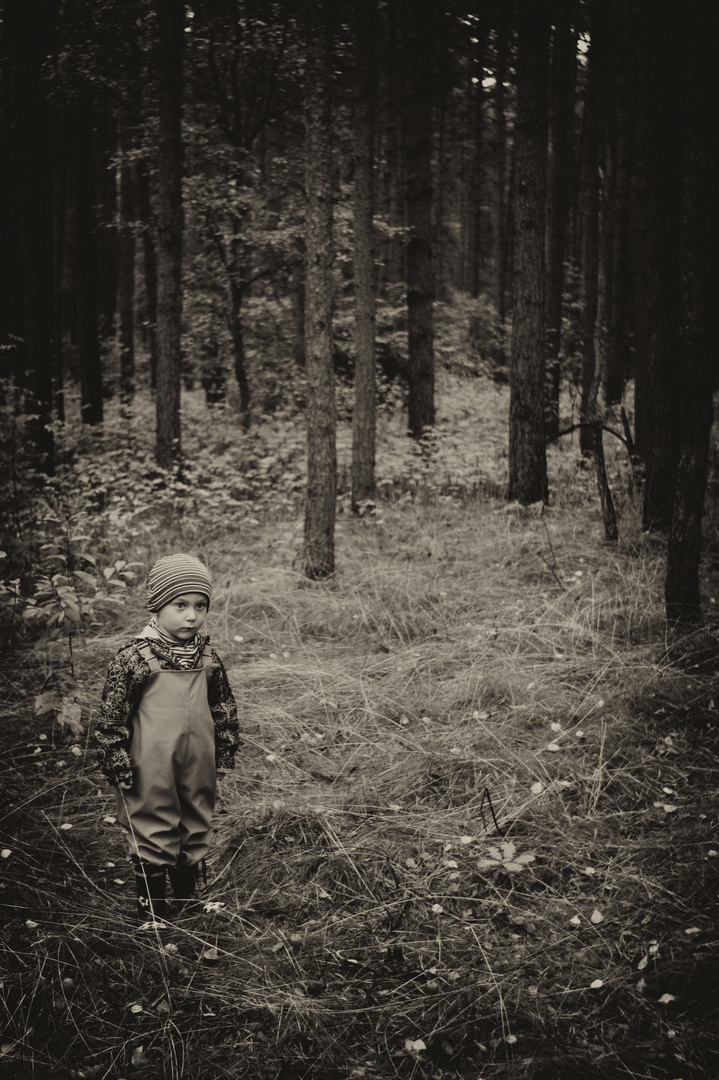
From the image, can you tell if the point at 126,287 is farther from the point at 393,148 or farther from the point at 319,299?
the point at 319,299

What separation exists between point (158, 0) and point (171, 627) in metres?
Answer: 13.0

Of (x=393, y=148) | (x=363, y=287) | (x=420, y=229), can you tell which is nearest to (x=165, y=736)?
(x=363, y=287)

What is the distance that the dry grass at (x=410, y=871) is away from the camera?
106 inches

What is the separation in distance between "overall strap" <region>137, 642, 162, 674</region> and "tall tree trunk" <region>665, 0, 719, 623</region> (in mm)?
4393

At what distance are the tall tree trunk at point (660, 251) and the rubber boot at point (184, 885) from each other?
648cm

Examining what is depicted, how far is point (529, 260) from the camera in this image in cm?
975

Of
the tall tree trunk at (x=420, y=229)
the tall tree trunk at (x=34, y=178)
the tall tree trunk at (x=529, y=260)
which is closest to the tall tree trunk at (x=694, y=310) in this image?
the tall tree trunk at (x=529, y=260)

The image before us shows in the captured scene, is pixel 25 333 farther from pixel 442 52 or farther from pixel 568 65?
pixel 568 65

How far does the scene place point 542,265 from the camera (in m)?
9.73

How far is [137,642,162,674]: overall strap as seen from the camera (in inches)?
120

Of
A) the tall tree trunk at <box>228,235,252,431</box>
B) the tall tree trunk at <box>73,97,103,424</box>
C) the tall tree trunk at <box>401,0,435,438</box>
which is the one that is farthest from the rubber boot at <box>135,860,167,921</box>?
the tall tree trunk at <box>73,97,103,424</box>

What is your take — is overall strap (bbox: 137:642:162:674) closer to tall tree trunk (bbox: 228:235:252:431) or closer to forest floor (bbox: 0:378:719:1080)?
forest floor (bbox: 0:378:719:1080)

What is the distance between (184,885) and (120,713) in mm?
863

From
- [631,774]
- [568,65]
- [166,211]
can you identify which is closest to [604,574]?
[631,774]
